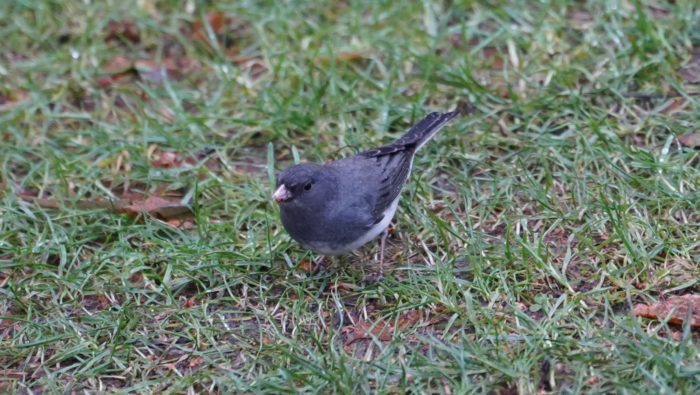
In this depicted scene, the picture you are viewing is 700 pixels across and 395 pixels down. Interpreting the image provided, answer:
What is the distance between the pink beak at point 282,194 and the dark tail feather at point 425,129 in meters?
0.73

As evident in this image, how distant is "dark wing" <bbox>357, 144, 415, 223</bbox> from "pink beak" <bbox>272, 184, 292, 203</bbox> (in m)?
0.37

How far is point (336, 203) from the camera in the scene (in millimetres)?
3783

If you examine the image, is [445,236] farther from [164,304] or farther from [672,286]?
[164,304]

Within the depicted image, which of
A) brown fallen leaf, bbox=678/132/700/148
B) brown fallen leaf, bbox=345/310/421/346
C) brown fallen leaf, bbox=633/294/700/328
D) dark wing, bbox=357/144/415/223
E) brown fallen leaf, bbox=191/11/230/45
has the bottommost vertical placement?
brown fallen leaf, bbox=678/132/700/148

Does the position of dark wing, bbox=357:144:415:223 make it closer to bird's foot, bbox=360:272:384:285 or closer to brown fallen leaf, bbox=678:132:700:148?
bird's foot, bbox=360:272:384:285

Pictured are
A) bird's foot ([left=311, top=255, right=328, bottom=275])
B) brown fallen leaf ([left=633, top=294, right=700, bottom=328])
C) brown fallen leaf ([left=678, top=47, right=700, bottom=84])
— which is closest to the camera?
brown fallen leaf ([left=633, top=294, right=700, bottom=328])

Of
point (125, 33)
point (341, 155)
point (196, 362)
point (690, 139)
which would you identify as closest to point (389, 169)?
point (341, 155)

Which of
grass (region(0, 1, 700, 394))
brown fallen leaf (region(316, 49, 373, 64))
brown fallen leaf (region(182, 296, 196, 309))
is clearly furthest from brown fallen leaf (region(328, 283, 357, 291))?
brown fallen leaf (region(316, 49, 373, 64))

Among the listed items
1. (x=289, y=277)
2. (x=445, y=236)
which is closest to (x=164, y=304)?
(x=289, y=277)

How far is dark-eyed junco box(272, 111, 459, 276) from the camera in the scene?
3709mm

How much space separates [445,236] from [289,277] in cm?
71

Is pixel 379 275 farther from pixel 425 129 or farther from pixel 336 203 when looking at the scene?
pixel 425 129

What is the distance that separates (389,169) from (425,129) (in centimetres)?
38

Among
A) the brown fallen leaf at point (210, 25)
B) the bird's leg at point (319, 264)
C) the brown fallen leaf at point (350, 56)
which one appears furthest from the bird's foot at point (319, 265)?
the brown fallen leaf at point (210, 25)
